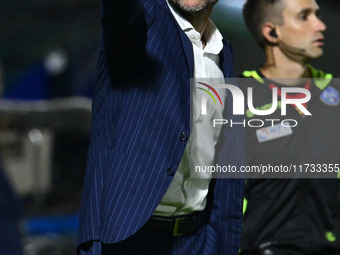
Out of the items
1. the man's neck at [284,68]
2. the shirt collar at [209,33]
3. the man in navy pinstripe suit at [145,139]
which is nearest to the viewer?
the man in navy pinstripe suit at [145,139]

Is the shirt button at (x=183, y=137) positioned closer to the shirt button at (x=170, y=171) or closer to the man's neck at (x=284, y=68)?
the shirt button at (x=170, y=171)

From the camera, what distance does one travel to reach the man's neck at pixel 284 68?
115 inches

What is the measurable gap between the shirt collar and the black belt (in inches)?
19.7

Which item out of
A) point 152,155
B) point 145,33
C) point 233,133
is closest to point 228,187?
point 233,133

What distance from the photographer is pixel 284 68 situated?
292 cm

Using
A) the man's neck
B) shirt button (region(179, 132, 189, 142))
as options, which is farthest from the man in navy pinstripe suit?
the man's neck

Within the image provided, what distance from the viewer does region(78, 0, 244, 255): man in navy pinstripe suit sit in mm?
1990

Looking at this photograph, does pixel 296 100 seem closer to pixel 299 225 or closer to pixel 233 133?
pixel 299 225

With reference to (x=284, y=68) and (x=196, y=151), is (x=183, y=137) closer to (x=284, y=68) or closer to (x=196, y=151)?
(x=196, y=151)

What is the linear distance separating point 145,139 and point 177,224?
275mm

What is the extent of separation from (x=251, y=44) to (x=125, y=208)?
1257 millimetres

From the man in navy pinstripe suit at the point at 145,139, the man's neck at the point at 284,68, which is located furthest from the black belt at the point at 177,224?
the man's neck at the point at 284,68

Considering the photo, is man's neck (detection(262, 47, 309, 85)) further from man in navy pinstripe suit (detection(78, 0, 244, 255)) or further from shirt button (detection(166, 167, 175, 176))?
shirt button (detection(166, 167, 175, 176))

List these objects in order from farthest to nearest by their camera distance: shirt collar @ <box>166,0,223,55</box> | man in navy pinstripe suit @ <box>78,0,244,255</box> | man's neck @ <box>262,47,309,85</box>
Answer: man's neck @ <box>262,47,309,85</box> < shirt collar @ <box>166,0,223,55</box> < man in navy pinstripe suit @ <box>78,0,244,255</box>
